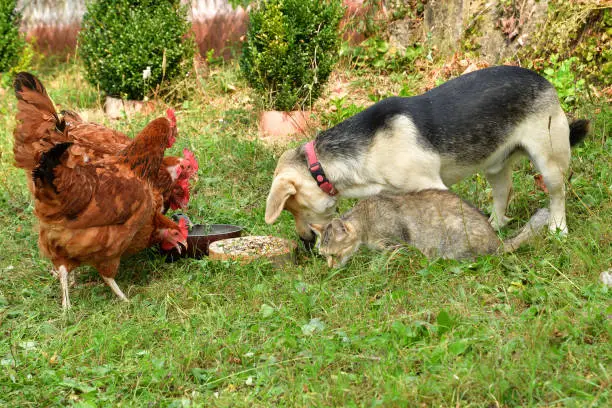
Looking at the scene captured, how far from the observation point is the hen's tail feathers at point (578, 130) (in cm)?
609

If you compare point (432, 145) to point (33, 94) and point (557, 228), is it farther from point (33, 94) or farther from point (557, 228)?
point (33, 94)

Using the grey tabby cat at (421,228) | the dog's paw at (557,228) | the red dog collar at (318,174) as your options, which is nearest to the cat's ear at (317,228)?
the grey tabby cat at (421,228)

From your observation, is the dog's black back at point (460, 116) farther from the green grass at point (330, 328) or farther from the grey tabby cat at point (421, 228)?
the green grass at point (330, 328)

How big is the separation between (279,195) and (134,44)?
4.79 meters

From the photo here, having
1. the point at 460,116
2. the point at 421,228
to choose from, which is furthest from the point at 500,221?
the point at 421,228

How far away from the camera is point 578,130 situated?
6125 millimetres

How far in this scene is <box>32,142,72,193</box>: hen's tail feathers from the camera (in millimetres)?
4852

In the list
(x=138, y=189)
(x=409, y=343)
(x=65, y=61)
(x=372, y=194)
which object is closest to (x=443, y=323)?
(x=409, y=343)

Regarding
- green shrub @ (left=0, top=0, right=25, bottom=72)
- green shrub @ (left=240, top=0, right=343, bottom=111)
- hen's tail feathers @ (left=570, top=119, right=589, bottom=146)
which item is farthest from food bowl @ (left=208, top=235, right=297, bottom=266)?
green shrub @ (left=0, top=0, right=25, bottom=72)

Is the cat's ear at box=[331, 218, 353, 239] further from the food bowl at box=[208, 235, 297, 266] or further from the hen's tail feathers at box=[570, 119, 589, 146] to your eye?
the hen's tail feathers at box=[570, 119, 589, 146]

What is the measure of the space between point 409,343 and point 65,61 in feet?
36.1

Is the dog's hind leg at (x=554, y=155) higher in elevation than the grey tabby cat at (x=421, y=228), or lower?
higher

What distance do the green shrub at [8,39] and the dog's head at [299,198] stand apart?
314 inches

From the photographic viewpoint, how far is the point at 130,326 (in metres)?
4.86
